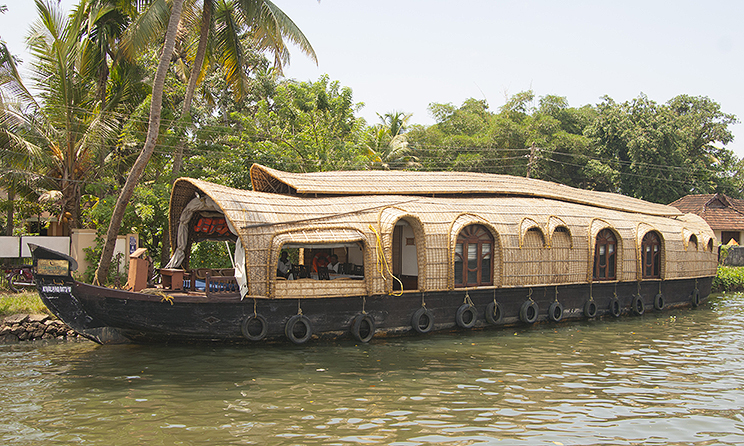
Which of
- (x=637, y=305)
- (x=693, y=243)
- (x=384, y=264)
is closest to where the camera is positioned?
(x=384, y=264)

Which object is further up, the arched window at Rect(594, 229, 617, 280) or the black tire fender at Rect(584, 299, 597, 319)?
the arched window at Rect(594, 229, 617, 280)

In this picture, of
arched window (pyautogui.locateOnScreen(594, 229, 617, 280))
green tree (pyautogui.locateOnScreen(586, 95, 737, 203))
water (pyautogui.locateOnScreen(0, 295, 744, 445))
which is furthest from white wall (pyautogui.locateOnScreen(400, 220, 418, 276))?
green tree (pyautogui.locateOnScreen(586, 95, 737, 203))

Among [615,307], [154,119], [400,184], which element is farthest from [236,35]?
[615,307]

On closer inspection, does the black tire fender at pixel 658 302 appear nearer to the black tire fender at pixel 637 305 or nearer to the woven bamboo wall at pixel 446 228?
the woven bamboo wall at pixel 446 228

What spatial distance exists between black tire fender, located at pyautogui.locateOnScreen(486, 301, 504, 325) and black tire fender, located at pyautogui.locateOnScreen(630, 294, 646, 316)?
396 cm

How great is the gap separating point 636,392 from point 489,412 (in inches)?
83.0

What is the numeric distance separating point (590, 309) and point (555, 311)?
1085mm

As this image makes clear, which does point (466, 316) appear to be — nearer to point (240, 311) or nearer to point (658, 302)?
point (240, 311)

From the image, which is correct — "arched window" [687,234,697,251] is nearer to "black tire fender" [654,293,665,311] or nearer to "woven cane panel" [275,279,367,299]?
"black tire fender" [654,293,665,311]

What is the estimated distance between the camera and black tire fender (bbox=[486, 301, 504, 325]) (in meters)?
9.88

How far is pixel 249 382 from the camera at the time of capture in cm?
659

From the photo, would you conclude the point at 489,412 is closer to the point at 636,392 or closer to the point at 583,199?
the point at 636,392

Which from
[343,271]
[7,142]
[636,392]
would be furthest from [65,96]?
[636,392]

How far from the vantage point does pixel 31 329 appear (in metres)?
9.09
